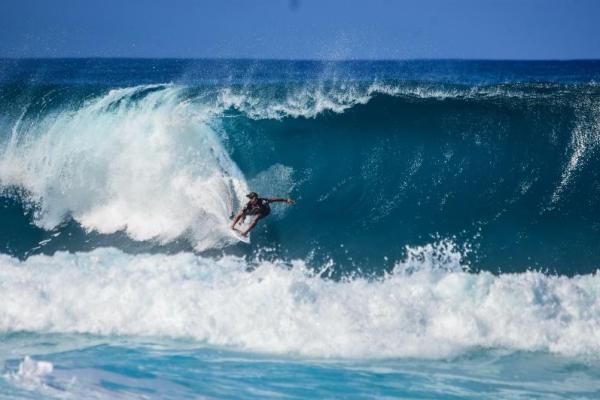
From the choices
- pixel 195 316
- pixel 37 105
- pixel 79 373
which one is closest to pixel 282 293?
pixel 195 316

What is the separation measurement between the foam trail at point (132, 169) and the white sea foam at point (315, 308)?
178cm

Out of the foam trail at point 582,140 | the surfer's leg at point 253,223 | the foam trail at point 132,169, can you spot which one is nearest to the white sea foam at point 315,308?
the surfer's leg at point 253,223

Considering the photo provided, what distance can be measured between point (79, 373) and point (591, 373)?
202 inches

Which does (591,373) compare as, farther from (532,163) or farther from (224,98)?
(224,98)

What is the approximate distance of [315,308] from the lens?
7875 mm

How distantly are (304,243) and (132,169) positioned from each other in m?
3.36

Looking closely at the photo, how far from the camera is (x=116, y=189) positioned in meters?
11.5

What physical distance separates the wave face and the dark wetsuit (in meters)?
0.60

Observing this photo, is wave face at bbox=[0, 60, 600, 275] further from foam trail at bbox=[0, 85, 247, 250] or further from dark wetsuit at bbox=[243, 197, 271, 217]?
dark wetsuit at bbox=[243, 197, 271, 217]

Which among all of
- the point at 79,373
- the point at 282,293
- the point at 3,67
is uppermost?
the point at 3,67

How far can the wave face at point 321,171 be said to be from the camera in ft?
34.1

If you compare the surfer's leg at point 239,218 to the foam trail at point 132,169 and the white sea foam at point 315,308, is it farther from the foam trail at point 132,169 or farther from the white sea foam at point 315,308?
the white sea foam at point 315,308

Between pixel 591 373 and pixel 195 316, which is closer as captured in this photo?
pixel 591 373

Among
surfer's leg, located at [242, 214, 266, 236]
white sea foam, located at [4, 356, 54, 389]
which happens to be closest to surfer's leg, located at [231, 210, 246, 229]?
surfer's leg, located at [242, 214, 266, 236]
